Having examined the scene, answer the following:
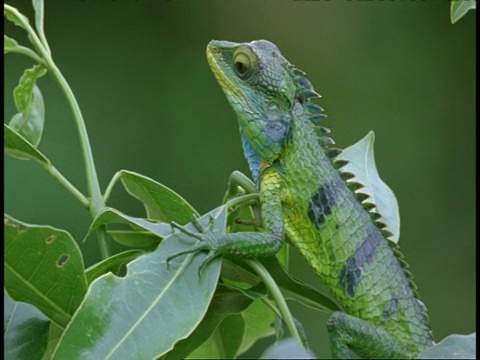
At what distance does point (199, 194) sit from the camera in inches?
152

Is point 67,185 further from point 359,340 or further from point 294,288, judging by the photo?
point 359,340

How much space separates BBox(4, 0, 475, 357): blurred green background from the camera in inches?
154

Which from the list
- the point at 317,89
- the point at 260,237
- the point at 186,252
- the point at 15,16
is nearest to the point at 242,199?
the point at 260,237

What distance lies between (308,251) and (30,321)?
49cm

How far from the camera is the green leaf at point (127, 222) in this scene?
117cm

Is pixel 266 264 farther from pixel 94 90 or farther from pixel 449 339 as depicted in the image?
pixel 94 90

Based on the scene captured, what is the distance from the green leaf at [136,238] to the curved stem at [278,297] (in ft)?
0.45

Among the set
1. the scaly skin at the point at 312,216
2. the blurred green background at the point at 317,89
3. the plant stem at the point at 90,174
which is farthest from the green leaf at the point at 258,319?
the blurred green background at the point at 317,89

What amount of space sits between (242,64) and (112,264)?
1.65 ft

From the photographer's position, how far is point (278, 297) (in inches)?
44.0

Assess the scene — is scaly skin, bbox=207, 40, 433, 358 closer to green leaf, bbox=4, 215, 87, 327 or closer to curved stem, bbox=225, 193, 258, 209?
curved stem, bbox=225, 193, 258, 209

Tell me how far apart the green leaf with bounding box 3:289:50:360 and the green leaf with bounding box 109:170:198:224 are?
26 centimetres

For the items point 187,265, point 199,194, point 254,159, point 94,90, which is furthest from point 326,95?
point 187,265

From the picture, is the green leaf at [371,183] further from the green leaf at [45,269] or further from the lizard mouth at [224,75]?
the green leaf at [45,269]
